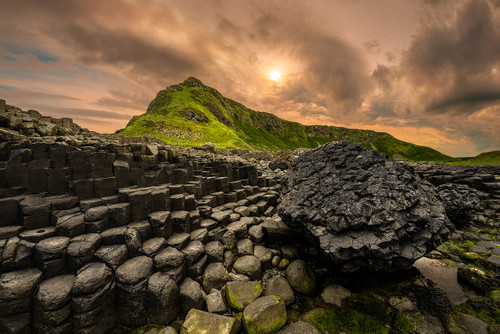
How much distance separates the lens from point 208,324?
15.8ft

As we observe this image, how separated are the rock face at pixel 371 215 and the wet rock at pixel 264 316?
7.26 ft

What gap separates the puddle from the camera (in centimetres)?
575

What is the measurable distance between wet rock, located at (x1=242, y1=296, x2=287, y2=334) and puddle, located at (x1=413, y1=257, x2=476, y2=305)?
5.41 metres

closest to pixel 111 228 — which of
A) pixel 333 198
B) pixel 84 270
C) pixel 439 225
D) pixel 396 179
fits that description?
pixel 84 270

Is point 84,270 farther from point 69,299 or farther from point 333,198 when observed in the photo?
point 333,198

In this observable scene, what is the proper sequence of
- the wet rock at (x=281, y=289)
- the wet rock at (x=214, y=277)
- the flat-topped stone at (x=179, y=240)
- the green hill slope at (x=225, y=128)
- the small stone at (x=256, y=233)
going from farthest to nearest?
the green hill slope at (x=225, y=128)
the small stone at (x=256, y=233)
the flat-topped stone at (x=179, y=240)
the wet rock at (x=214, y=277)
the wet rock at (x=281, y=289)

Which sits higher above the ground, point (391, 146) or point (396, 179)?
point (391, 146)

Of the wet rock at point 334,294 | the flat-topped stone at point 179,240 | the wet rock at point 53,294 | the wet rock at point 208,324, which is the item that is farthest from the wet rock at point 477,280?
the wet rock at point 53,294

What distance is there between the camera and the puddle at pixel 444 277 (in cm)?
575

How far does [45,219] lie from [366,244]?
33.2ft

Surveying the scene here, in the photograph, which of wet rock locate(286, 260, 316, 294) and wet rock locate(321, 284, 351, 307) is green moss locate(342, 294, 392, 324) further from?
wet rock locate(286, 260, 316, 294)

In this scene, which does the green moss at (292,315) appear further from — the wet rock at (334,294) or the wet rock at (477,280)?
the wet rock at (477,280)

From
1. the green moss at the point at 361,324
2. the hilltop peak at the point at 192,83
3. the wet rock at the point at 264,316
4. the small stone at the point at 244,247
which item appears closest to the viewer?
the green moss at the point at 361,324

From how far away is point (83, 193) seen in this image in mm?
6695
